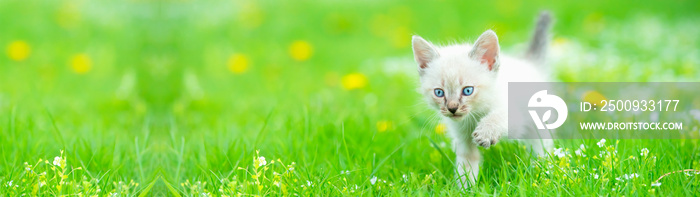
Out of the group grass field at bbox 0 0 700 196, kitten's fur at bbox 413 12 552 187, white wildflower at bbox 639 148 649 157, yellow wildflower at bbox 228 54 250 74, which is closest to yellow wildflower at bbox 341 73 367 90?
grass field at bbox 0 0 700 196

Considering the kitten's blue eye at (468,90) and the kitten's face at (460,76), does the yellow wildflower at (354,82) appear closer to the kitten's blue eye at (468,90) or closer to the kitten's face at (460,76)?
the kitten's face at (460,76)

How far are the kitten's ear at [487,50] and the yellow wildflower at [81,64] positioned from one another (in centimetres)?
458

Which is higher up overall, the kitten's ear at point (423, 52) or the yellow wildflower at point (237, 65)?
the kitten's ear at point (423, 52)


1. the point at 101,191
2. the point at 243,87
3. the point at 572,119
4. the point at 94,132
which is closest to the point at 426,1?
the point at 243,87

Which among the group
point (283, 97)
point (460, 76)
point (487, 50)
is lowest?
point (283, 97)

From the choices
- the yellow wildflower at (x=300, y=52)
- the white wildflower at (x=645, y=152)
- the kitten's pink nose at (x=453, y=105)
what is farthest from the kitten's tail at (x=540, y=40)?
the yellow wildflower at (x=300, y=52)

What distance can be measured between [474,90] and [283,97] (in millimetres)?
3187

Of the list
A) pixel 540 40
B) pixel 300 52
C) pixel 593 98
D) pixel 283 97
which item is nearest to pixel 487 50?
pixel 540 40

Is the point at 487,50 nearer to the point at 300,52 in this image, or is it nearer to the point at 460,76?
the point at 460,76

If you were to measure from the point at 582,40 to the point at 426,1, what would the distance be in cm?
284

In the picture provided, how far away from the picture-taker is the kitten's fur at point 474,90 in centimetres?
338

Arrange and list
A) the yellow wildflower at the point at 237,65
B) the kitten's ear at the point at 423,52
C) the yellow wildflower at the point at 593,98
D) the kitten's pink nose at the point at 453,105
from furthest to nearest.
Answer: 1. the yellow wildflower at the point at 237,65
2. the yellow wildflower at the point at 593,98
3. the kitten's ear at the point at 423,52
4. the kitten's pink nose at the point at 453,105

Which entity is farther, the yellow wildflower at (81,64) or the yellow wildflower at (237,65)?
the yellow wildflower at (237,65)

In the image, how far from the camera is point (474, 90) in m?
3.41
